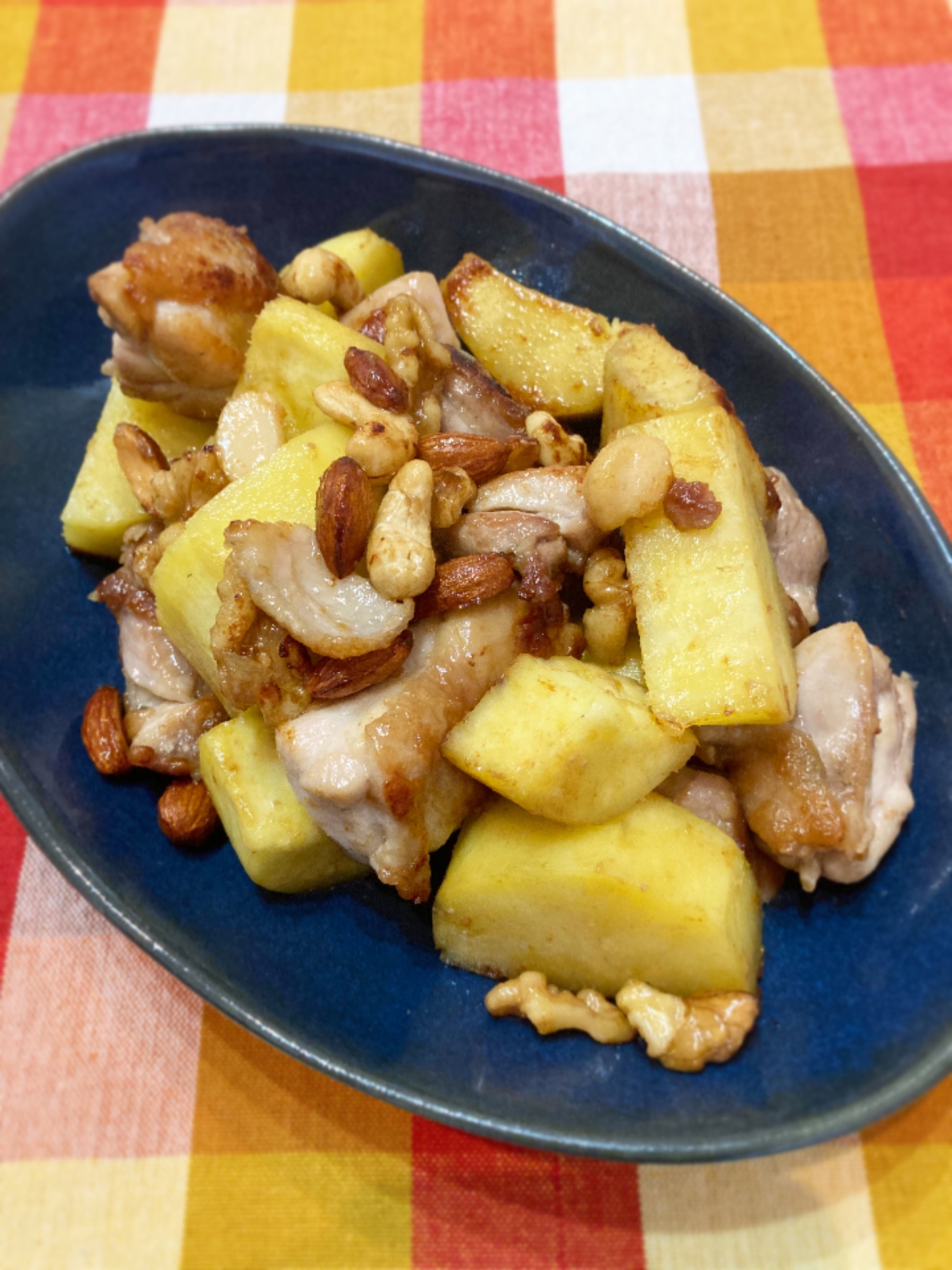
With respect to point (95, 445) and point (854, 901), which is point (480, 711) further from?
point (95, 445)

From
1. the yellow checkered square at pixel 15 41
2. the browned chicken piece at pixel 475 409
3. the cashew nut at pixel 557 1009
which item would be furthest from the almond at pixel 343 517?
the yellow checkered square at pixel 15 41

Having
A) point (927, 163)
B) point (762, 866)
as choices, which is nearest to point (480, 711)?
point (762, 866)

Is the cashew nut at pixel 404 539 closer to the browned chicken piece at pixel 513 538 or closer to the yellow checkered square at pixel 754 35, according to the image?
the browned chicken piece at pixel 513 538

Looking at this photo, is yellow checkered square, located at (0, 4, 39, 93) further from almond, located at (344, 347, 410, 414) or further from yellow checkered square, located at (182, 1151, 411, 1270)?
yellow checkered square, located at (182, 1151, 411, 1270)

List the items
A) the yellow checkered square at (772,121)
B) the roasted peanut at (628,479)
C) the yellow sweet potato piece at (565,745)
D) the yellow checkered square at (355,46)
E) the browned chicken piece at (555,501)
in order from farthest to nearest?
the yellow checkered square at (355,46)
the yellow checkered square at (772,121)
the browned chicken piece at (555,501)
the roasted peanut at (628,479)
the yellow sweet potato piece at (565,745)

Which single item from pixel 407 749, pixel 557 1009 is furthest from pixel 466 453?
pixel 557 1009

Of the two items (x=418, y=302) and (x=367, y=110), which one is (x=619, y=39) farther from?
(x=418, y=302)
